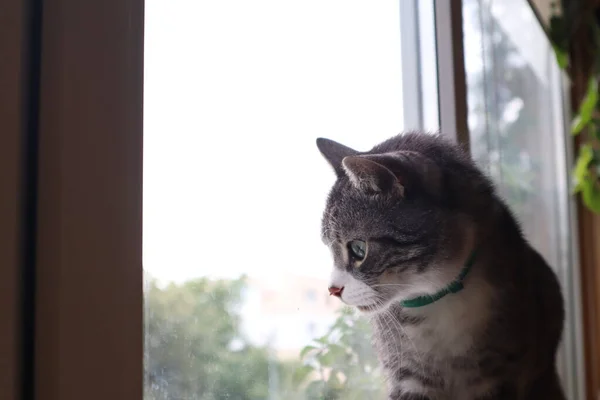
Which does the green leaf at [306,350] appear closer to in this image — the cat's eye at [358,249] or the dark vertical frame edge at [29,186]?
the cat's eye at [358,249]

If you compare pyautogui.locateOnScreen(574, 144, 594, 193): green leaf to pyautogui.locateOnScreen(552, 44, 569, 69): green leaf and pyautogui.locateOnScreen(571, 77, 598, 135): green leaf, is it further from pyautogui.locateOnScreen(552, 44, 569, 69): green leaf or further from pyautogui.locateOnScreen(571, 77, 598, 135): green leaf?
pyautogui.locateOnScreen(552, 44, 569, 69): green leaf

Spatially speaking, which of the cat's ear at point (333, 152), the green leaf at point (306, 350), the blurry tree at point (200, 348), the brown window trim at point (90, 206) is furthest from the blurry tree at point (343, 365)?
the brown window trim at point (90, 206)

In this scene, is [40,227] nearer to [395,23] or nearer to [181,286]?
[181,286]

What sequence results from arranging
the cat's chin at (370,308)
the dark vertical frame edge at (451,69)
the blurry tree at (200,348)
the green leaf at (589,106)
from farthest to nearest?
the green leaf at (589,106)
the dark vertical frame edge at (451,69)
the cat's chin at (370,308)
the blurry tree at (200,348)

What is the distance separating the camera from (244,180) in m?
0.80

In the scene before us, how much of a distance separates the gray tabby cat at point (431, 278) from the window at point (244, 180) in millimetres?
102

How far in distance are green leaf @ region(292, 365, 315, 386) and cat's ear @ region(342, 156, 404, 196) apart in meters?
0.32

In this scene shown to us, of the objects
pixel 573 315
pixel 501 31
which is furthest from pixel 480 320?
pixel 573 315

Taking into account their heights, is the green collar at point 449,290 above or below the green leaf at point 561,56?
below

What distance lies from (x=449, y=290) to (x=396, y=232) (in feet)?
0.35

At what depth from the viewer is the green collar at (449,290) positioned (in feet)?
2.46

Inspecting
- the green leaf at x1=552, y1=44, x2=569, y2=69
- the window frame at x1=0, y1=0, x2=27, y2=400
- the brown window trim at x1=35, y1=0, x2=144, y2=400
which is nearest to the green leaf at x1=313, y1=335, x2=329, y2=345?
the brown window trim at x1=35, y1=0, x2=144, y2=400

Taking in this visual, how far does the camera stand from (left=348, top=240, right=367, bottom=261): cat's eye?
2.48 feet

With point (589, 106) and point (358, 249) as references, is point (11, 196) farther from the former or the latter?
point (589, 106)
